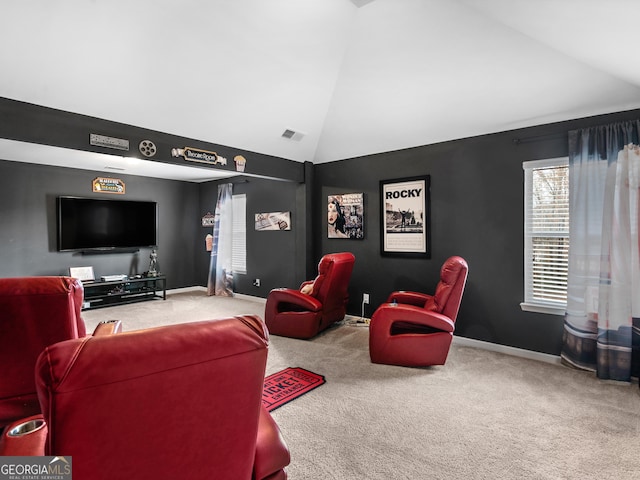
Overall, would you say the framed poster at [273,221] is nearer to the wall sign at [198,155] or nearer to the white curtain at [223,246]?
the white curtain at [223,246]

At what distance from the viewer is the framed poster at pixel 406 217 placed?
453 centimetres

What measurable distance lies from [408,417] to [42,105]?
3.99 m

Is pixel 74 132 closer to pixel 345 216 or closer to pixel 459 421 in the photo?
pixel 345 216

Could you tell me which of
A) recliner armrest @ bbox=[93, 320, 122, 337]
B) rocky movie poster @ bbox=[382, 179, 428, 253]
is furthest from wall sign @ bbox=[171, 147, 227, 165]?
recliner armrest @ bbox=[93, 320, 122, 337]

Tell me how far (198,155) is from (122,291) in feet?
11.3

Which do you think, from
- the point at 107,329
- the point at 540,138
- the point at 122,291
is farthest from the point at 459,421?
the point at 122,291

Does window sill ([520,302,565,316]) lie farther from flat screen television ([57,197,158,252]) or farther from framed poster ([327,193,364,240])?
flat screen television ([57,197,158,252])

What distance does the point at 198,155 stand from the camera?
13.8 feet

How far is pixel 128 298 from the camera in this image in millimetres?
6535

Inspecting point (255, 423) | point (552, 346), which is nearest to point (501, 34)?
point (552, 346)

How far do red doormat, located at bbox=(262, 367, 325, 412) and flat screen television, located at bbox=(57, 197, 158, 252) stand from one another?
4.73 meters

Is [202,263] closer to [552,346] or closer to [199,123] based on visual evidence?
[199,123]

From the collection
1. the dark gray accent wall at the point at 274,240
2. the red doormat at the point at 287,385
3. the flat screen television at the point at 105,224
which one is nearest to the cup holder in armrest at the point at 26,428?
the red doormat at the point at 287,385

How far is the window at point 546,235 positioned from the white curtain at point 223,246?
5.30 metres
